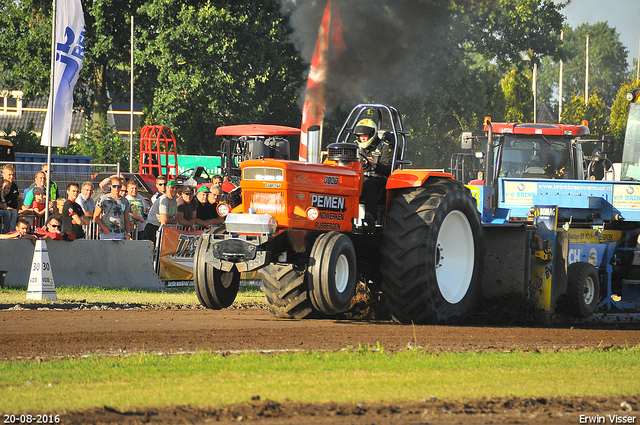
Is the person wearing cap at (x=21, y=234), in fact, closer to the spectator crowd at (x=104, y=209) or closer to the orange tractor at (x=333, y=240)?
the spectator crowd at (x=104, y=209)

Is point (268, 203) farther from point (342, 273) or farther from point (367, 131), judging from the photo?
point (367, 131)

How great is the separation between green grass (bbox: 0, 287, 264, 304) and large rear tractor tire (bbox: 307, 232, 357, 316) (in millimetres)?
4271

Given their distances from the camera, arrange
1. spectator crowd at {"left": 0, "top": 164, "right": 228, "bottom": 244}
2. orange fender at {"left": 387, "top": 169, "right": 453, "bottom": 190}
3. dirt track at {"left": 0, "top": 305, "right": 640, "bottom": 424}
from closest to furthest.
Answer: dirt track at {"left": 0, "top": 305, "right": 640, "bottom": 424}, orange fender at {"left": 387, "top": 169, "right": 453, "bottom": 190}, spectator crowd at {"left": 0, "top": 164, "right": 228, "bottom": 244}

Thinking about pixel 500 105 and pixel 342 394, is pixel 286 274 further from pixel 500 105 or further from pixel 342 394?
pixel 500 105

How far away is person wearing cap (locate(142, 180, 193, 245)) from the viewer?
14836 millimetres

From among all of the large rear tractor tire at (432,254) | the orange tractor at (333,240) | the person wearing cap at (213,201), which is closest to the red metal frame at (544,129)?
the person wearing cap at (213,201)

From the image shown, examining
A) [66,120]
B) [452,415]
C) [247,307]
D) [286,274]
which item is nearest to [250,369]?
[452,415]

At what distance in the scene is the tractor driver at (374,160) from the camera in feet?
31.2

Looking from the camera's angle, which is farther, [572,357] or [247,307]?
[247,307]

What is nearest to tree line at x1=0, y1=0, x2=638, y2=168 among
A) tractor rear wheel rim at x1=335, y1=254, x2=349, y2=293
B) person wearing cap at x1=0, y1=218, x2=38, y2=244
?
person wearing cap at x1=0, y1=218, x2=38, y2=244

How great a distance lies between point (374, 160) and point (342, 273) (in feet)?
5.63

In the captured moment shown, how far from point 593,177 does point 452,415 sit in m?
11.6

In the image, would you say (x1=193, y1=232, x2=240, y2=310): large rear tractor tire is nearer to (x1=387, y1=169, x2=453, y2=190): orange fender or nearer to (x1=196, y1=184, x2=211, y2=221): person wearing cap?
(x1=387, y1=169, x2=453, y2=190): orange fender

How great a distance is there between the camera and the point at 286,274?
29.2 feet
